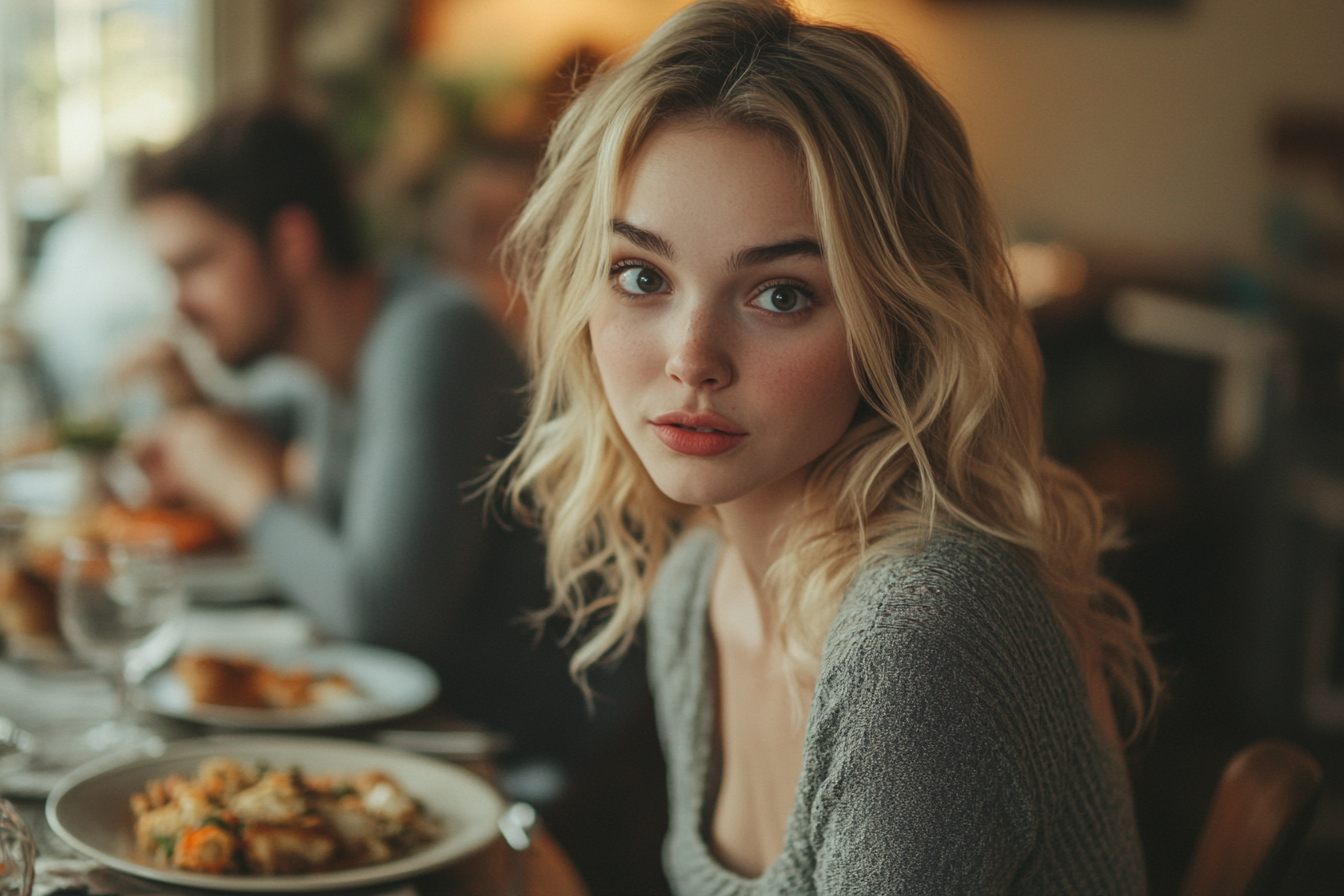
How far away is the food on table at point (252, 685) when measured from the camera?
1.21m

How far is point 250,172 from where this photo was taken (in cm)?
206

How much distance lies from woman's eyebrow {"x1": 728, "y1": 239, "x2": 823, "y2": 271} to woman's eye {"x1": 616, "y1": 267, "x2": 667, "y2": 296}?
68mm

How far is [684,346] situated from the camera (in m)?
0.83

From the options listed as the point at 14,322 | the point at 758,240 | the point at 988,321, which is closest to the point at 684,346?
the point at 758,240

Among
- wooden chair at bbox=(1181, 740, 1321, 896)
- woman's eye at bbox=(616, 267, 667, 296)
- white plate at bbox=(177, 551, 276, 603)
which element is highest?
woman's eye at bbox=(616, 267, 667, 296)

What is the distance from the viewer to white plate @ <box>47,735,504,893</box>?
2.76 ft

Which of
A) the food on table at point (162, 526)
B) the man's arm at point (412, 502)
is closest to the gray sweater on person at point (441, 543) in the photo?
the man's arm at point (412, 502)

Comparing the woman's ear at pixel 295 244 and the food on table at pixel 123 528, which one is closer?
the food on table at pixel 123 528

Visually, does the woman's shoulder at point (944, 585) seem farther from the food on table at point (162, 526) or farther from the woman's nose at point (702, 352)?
the food on table at point (162, 526)

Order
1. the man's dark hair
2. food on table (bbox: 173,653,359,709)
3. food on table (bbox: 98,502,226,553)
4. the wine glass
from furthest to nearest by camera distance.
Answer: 1. the man's dark hair
2. food on table (bbox: 98,502,226,553)
3. food on table (bbox: 173,653,359,709)
4. the wine glass

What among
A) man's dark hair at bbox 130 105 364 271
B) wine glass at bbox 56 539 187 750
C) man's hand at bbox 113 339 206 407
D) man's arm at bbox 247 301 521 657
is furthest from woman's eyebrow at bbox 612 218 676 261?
man's hand at bbox 113 339 206 407

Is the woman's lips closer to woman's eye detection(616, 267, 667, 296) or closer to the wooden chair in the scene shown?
woman's eye detection(616, 267, 667, 296)

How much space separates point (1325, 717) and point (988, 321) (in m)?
3.15

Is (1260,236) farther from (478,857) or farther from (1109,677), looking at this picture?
(478,857)
